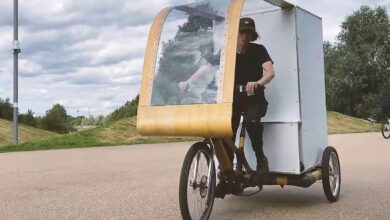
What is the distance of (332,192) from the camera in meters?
6.38

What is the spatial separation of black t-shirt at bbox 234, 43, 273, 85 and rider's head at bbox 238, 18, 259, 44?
88 millimetres

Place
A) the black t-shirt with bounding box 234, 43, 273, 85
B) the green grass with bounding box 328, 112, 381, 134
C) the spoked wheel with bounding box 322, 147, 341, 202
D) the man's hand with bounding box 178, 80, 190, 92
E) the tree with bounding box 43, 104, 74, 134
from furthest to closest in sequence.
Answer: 1. the tree with bounding box 43, 104, 74, 134
2. the green grass with bounding box 328, 112, 381, 134
3. the spoked wheel with bounding box 322, 147, 341, 202
4. the black t-shirt with bounding box 234, 43, 273, 85
5. the man's hand with bounding box 178, 80, 190, 92

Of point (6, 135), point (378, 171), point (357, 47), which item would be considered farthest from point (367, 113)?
point (378, 171)

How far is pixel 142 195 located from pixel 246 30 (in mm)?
2621

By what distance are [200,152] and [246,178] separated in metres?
0.76

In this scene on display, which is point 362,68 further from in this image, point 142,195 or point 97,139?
point 142,195

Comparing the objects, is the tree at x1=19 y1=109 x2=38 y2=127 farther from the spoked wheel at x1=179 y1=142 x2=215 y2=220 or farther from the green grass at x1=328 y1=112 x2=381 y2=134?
the spoked wheel at x1=179 y1=142 x2=215 y2=220

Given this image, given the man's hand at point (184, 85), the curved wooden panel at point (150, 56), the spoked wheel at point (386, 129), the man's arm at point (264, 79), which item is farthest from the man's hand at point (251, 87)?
the spoked wheel at point (386, 129)

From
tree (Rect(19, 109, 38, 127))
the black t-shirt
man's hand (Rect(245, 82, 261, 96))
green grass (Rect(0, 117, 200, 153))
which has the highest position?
tree (Rect(19, 109, 38, 127))

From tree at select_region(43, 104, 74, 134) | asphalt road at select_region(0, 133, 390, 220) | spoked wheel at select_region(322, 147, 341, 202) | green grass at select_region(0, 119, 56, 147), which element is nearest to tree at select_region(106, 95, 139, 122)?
green grass at select_region(0, 119, 56, 147)

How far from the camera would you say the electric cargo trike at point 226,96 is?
4.92 m

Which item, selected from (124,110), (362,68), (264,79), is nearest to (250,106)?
(264,79)

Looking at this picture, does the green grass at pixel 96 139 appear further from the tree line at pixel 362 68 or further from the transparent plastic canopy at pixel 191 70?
the tree line at pixel 362 68

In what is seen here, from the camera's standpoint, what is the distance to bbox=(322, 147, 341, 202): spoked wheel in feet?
20.5
